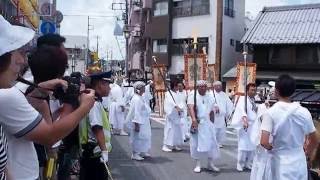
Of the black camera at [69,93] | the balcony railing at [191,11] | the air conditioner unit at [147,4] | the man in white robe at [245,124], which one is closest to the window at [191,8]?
the balcony railing at [191,11]

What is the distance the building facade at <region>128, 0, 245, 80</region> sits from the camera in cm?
3319

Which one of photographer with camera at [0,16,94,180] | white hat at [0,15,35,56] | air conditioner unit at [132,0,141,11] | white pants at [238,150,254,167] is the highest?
air conditioner unit at [132,0,141,11]

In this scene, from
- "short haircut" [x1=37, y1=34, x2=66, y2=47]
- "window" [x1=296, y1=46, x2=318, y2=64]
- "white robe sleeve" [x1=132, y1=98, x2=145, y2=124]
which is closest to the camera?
"short haircut" [x1=37, y1=34, x2=66, y2=47]

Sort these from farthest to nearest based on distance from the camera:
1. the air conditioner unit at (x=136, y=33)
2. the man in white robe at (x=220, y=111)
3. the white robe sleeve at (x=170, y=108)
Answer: the air conditioner unit at (x=136, y=33) < the white robe sleeve at (x=170, y=108) < the man in white robe at (x=220, y=111)

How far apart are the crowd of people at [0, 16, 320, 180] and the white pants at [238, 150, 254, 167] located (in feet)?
0.07

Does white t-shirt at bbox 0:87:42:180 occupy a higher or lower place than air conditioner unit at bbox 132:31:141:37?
lower

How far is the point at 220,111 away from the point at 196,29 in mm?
21757

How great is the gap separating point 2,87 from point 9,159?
1.27 feet

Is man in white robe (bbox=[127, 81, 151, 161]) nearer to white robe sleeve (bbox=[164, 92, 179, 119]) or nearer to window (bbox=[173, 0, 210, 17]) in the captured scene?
white robe sleeve (bbox=[164, 92, 179, 119])

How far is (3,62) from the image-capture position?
7.32 ft

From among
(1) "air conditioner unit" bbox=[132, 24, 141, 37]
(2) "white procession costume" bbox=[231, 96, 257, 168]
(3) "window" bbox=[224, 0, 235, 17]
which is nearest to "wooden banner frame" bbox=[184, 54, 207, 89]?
(2) "white procession costume" bbox=[231, 96, 257, 168]

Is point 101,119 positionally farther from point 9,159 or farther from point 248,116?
point 248,116

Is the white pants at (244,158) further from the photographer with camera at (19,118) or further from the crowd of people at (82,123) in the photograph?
the photographer with camera at (19,118)

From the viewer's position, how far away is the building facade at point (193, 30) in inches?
1307
